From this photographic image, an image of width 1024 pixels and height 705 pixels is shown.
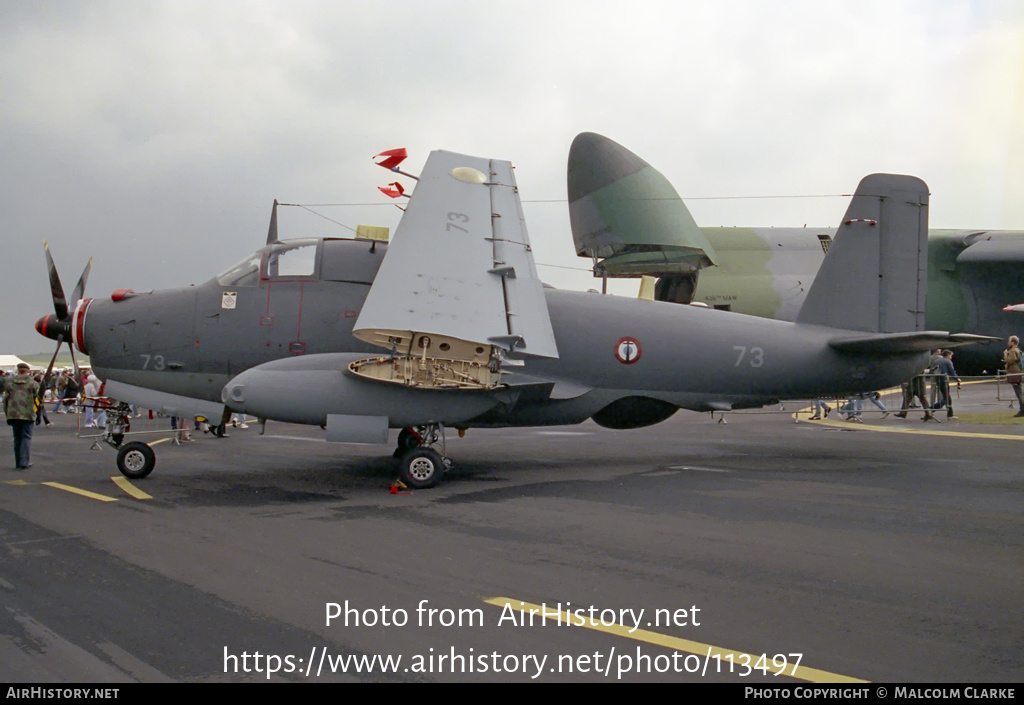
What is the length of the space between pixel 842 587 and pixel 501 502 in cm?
420

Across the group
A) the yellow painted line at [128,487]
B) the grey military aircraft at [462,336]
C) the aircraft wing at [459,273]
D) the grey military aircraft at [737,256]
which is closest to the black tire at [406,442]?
the grey military aircraft at [462,336]

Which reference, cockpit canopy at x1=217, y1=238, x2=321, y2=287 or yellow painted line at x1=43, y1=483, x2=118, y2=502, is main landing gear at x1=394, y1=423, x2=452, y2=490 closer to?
cockpit canopy at x1=217, y1=238, x2=321, y2=287

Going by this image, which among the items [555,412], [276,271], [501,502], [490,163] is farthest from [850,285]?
[276,271]

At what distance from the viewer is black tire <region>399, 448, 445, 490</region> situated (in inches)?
366

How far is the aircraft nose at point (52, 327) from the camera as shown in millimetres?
10609

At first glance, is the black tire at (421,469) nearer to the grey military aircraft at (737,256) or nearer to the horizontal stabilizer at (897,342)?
the horizontal stabilizer at (897,342)

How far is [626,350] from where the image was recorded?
10930 millimetres

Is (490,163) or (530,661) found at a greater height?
(490,163)

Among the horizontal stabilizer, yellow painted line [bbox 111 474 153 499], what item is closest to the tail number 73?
the horizontal stabilizer

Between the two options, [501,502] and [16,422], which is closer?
[501,502]

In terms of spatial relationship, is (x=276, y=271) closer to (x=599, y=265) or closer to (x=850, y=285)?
(x=850, y=285)

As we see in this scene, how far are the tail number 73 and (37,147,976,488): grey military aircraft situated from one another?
22 millimetres

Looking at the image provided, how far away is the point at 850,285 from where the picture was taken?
11.7 m

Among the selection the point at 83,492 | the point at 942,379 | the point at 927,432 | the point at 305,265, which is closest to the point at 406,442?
the point at 305,265
